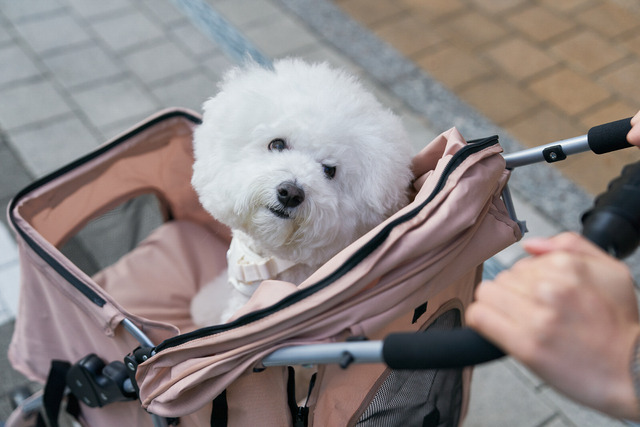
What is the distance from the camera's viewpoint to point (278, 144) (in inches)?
46.1

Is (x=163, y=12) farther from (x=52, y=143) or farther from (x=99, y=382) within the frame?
(x=99, y=382)

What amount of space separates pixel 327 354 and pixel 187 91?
2.01 m

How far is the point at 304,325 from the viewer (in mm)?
833

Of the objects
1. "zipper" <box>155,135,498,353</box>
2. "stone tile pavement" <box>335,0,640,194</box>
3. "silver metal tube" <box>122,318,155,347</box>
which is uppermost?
"zipper" <box>155,135,498,353</box>

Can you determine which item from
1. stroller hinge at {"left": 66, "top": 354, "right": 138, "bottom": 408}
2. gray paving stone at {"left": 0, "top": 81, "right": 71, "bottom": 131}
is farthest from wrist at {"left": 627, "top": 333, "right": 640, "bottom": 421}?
gray paving stone at {"left": 0, "top": 81, "right": 71, "bottom": 131}

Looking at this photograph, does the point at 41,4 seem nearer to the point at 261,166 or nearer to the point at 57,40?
the point at 57,40

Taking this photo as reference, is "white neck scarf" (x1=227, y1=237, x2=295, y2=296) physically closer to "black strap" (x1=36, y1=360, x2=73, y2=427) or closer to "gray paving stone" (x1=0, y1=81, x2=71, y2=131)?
"black strap" (x1=36, y1=360, x2=73, y2=427)

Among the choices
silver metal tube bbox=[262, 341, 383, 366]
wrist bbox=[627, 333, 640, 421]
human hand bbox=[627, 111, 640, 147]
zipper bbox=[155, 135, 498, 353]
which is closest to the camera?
wrist bbox=[627, 333, 640, 421]

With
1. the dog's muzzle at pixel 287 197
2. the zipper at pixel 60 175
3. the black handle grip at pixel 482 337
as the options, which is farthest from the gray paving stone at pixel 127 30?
the black handle grip at pixel 482 337

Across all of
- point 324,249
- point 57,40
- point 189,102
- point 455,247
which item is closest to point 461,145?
point 455,247

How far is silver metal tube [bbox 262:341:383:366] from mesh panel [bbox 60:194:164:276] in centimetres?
87

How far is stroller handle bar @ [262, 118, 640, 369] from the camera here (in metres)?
0.66

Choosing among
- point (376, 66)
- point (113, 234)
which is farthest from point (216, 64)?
point (113, 234)

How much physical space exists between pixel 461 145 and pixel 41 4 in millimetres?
2700
